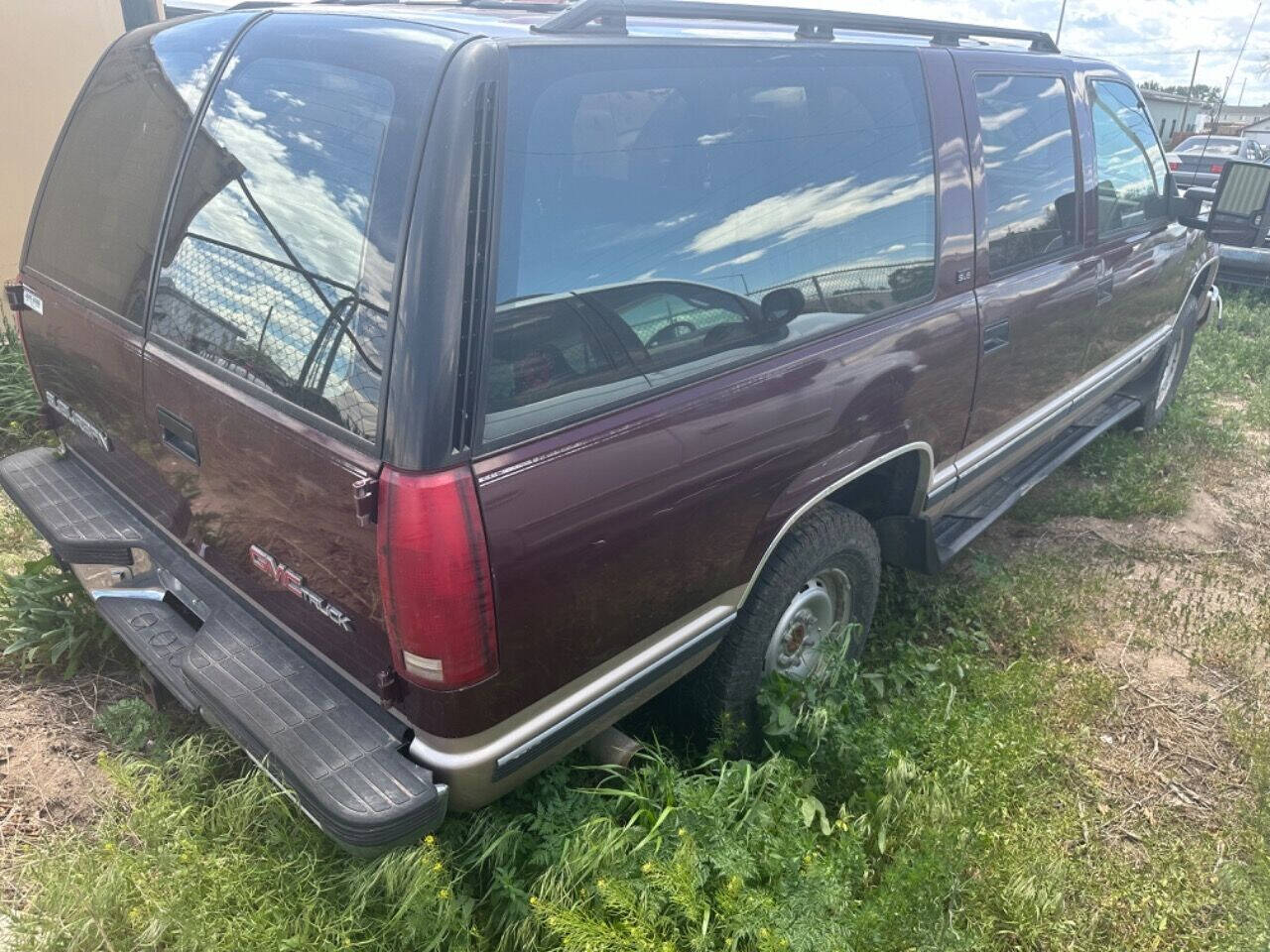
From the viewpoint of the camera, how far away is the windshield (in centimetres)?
2354

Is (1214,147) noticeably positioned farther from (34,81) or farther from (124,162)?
(124,162)

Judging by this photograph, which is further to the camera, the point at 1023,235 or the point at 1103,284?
the point at 1103,284

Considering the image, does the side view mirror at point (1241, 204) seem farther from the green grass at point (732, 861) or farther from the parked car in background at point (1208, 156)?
the parked car in background at point (1208, 156)

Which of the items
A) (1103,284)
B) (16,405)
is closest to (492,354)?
(1103,284)

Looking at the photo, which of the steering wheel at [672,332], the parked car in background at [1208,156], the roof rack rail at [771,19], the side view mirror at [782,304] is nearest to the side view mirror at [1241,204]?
the roof rack rail at [771,19]

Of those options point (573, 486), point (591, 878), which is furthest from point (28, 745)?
point (573, 486)

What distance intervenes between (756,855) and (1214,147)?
1148 inches

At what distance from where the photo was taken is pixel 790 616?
110 inches

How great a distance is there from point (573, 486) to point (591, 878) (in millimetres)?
980

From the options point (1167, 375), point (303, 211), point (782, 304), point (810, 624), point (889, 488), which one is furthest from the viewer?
point (1167, 375)

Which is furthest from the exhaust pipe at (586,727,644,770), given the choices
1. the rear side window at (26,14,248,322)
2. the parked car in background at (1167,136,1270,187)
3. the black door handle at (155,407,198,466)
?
the parked car in background at (1167,136,1270,187)

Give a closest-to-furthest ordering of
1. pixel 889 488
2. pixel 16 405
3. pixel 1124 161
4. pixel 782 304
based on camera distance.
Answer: pixel 782 304 < pixel 889 488 < pixel 1124 161 < pixel 16 405

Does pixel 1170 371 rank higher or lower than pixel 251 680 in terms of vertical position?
lower

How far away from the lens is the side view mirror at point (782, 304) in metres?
2.35
